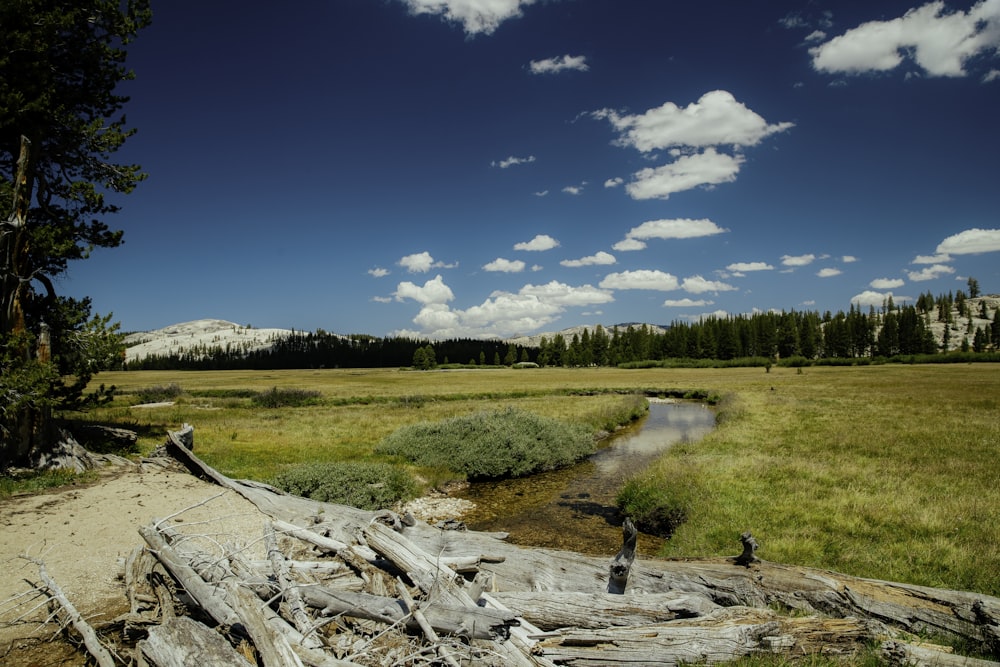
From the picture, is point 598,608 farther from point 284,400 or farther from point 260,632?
point 284,400

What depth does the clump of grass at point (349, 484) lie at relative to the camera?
1647 centimetres

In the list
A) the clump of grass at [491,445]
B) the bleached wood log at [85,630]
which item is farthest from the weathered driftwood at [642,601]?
the clump of grass at [491,445]

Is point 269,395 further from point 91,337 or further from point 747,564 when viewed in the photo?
point 747,564

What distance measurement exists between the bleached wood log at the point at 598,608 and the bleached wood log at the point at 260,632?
2.64 meters

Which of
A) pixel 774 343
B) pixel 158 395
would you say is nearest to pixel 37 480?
pixel 158 395

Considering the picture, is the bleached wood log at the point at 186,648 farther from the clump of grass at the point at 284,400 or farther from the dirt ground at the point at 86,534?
the clump of grass at the point at 284,400

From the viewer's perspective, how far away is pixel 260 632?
5168 mm

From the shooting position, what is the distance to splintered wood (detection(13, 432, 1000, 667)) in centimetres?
529

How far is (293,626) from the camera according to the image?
5.73 meters

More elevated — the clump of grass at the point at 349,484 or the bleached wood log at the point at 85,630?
the bleached wood log at the point at 85,630

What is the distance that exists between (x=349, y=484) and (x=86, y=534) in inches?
326

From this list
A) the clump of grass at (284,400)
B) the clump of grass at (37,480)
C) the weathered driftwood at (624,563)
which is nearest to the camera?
the weathered driftwood at (624,563)

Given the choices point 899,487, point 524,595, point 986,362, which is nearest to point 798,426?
point 899,487

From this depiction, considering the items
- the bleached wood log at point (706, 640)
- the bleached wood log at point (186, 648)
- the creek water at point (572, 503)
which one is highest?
the bleached wood log at point (186, 648)
